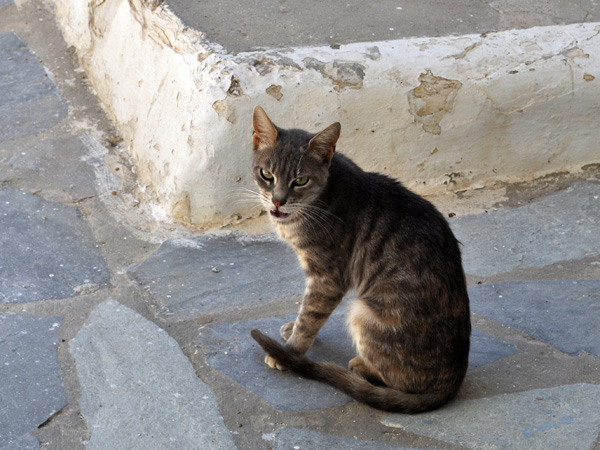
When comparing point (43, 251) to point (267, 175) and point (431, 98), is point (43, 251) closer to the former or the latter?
point (267, 175)

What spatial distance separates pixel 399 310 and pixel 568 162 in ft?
6.68

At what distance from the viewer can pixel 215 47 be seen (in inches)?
145

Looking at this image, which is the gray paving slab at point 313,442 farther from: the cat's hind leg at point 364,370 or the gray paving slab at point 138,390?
the cat's hind leg at point 364,370

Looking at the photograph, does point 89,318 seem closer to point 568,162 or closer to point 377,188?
point 377,188

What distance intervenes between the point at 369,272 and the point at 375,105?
4.17 ft

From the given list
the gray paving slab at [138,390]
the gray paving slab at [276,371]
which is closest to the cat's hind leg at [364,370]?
the gray paving slab at [276,371]

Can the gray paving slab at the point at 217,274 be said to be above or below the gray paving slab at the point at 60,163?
below

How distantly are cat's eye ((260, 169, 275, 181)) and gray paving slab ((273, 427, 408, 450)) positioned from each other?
0.97 metres

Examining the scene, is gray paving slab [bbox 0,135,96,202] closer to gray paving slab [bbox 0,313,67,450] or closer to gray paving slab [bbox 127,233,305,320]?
gray paving slab [bbox 127,233,305,320]

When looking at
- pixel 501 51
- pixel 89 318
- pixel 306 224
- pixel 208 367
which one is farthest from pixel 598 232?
pixel 89 318

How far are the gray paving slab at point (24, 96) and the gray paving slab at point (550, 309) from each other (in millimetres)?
2723

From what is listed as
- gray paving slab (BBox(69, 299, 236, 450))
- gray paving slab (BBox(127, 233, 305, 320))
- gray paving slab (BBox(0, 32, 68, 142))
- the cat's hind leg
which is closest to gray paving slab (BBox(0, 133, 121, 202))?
gray paving slab (BBox(0, 32, 68, 142))

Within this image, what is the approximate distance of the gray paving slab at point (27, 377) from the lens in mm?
2465

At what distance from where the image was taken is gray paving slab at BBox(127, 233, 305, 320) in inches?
126
